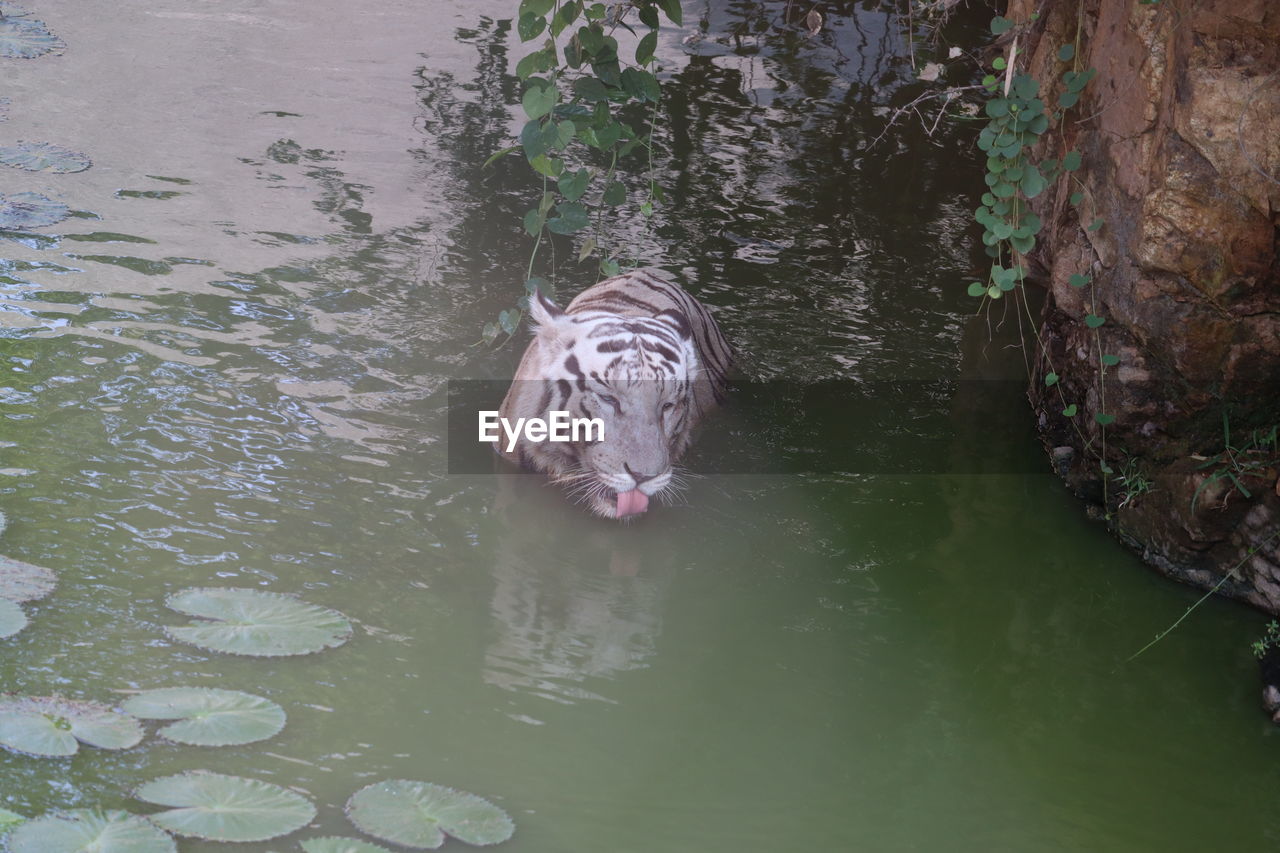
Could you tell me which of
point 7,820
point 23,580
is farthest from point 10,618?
point 7,820

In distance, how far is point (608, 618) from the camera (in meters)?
4.34

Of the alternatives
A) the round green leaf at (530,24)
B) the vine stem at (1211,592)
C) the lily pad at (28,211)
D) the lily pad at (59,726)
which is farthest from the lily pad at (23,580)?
the vine stem at (1211,592)

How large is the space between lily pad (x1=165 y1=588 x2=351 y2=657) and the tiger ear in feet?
5.19

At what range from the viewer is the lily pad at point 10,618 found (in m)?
3.67

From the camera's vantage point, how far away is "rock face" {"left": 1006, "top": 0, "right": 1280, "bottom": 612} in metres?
4.64

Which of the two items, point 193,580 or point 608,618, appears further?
point 608,618

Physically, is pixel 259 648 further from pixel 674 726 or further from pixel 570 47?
pixel 570 47

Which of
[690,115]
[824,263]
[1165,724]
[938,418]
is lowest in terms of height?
[1165,724]

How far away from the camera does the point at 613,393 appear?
486 cm

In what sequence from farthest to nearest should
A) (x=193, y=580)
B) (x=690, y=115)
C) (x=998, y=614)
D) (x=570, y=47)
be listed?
(x=690, y=115), (x=570, y=47), (x=998, y=614), (x=193, y=580)

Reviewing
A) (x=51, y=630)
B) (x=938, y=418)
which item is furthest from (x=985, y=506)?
(x=51, y=630)

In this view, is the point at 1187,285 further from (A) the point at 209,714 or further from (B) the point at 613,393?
(A) the point at 209,714

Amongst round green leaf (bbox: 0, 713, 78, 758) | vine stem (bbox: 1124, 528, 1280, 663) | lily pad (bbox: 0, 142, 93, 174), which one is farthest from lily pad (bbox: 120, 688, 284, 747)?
lily pad (bbox: 0, 142, 93, 174)

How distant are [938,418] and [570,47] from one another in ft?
7.93
